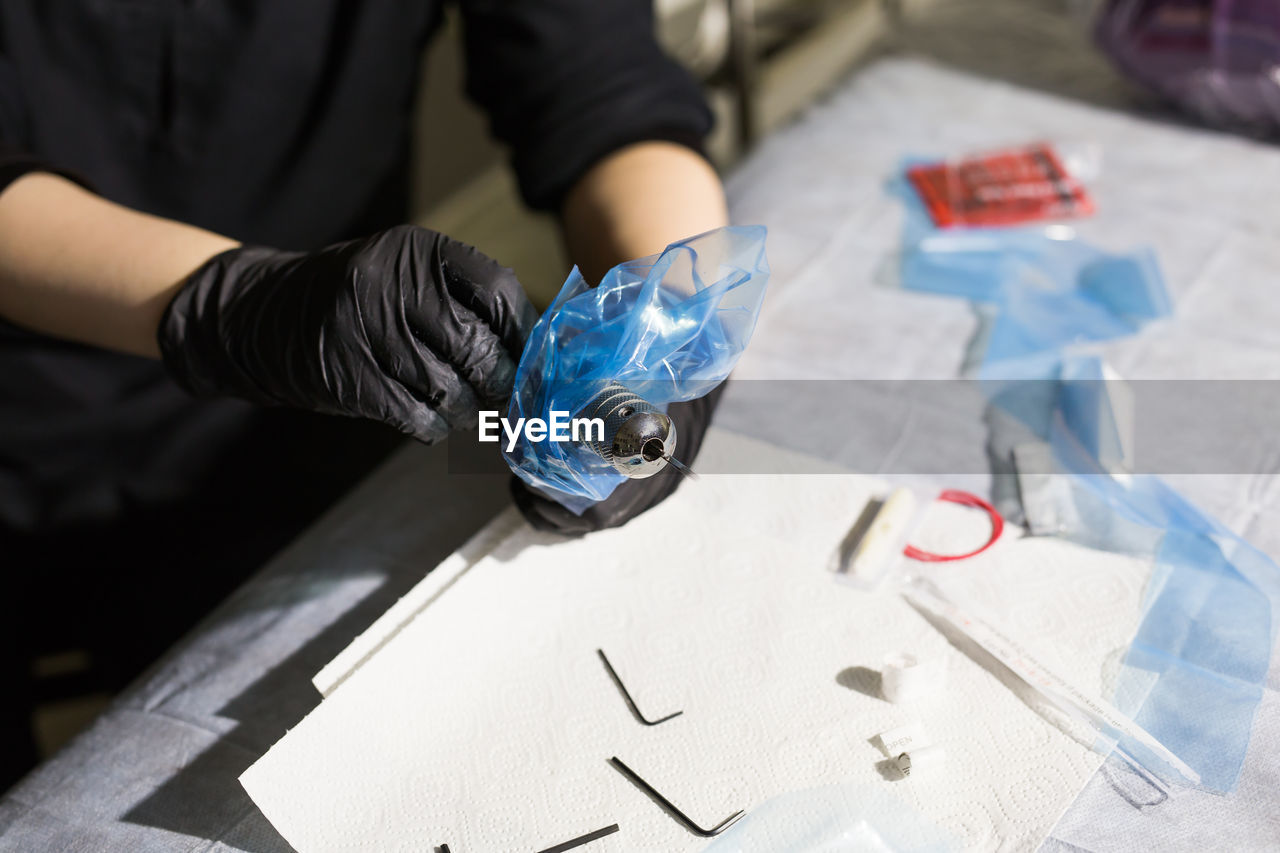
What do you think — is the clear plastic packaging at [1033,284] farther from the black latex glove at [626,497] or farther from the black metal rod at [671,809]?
the black metal rod at [671,809]

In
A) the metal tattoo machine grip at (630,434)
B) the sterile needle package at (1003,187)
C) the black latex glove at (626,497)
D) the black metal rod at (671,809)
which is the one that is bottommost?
the sterile needle package at (1003,187)

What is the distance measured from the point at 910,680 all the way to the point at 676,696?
0.46 feet

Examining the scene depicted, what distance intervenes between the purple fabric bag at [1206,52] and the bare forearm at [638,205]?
1.99 feet

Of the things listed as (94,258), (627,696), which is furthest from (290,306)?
(627,696)

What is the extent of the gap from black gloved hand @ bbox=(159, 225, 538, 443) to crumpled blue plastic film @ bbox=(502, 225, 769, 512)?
0.03 m

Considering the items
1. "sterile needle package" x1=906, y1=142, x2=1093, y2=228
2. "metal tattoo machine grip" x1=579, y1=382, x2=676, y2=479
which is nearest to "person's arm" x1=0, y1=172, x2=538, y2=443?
"metal tattoo machine grip" x1=579, y1=382, x2=676, y2=479

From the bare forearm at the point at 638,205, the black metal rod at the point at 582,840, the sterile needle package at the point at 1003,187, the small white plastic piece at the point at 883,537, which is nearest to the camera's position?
the black metal rod at the point at 582,840

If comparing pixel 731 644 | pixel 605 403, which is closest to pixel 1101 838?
pixel 731 644

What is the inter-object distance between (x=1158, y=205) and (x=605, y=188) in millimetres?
610

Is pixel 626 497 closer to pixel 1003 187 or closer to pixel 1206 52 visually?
pixel 1003 187

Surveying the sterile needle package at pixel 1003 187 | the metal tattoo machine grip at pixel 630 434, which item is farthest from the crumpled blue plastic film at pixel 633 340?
the sterile needle package at pixel 1003 187

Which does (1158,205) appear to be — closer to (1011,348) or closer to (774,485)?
(1011,348)

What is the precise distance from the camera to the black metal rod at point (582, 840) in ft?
1.71

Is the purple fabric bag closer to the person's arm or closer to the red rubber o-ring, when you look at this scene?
the red rubber o-ring
